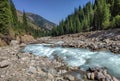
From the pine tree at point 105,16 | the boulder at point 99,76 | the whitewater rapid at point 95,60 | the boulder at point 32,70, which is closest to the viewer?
the boulder at point 99,76

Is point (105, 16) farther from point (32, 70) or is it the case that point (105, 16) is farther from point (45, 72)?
point (32, 70)

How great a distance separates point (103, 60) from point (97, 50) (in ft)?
21.4

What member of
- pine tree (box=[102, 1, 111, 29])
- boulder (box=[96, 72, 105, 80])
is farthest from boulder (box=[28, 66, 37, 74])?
pine tree (box=[102, 1, 111, 29])

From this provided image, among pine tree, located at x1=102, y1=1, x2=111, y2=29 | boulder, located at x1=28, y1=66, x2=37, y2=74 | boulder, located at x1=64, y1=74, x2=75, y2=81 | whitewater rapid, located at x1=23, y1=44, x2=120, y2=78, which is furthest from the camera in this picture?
pine tree, located at x1=102, y1=1, x2=111, y2=29

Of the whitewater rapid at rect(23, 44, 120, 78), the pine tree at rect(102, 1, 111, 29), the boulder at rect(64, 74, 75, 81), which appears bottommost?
the boulder at rect(64, 74, 75, 81)

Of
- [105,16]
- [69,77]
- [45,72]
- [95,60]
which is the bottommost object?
[69,77]

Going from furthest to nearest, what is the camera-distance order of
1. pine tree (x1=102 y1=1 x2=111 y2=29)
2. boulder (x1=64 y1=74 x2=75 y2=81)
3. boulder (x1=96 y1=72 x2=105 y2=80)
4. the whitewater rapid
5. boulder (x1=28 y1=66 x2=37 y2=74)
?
pine tree (x1=102 y1=1 x2=111 y2=29), the whitewater rapid, boulder (x1=28 y1=66 x2=37 y2=74), boulder (x1=64 y1=74 x2=75 y2=81), boulder (x1=96 y1=72 x2=105 y2=80)

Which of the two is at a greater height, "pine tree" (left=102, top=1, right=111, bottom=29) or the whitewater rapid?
"pine tree" (left=102, top=1, right=111, bottom=29)

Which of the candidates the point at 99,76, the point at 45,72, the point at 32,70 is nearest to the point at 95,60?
the point at 99,76

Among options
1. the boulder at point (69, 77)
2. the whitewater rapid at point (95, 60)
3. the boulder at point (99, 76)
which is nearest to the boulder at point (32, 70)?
the boulder at point (69, 77)

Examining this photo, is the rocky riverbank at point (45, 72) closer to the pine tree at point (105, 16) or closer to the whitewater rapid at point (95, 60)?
the whitewater rapid at point (95, 60)

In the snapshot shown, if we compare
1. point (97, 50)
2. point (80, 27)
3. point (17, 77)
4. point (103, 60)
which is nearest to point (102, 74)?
point (103, 60)

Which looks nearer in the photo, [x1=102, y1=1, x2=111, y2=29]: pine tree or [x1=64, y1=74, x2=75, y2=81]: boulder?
[x1=64, y1=74, x2=75, y2=81]: boulder

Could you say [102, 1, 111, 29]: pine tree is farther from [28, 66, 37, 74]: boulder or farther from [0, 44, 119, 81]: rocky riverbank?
[28, 66, 37, 74]: boulder
